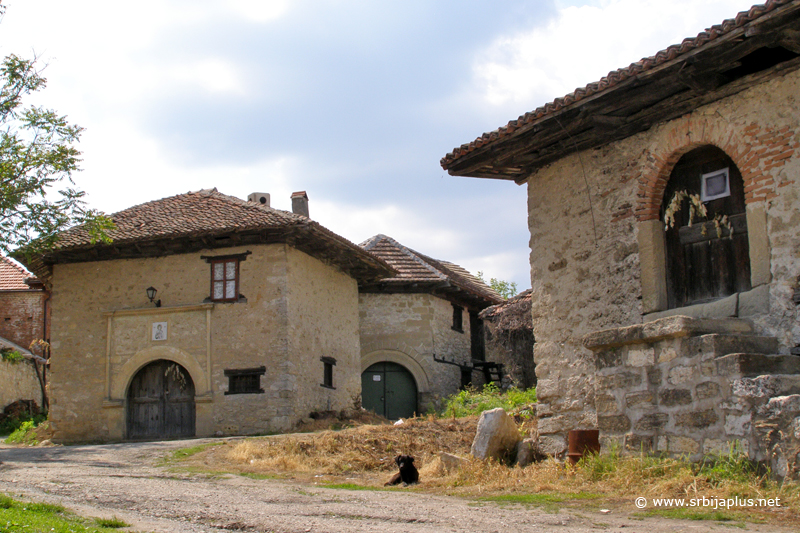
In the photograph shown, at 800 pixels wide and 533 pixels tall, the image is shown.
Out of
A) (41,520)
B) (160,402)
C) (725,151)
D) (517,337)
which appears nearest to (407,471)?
(41,520)

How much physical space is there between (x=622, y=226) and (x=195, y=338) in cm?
1059

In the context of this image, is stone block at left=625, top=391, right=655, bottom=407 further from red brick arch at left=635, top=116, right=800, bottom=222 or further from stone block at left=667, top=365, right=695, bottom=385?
red brick arch at left=635, top=116, right=800, bottom=222

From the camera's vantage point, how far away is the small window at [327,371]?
17.6 m

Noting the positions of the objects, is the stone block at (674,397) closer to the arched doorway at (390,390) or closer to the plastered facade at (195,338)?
the plastered facade at (195,338)

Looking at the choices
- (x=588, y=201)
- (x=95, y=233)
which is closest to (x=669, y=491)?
(x=588, y=201)

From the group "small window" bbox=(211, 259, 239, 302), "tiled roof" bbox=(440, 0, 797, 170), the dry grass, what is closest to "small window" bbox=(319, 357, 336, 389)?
"small window" bbox=(211, 259, 239, 302)

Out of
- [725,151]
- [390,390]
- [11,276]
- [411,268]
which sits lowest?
[390,390]

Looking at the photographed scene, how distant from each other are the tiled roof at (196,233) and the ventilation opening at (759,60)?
977 cm

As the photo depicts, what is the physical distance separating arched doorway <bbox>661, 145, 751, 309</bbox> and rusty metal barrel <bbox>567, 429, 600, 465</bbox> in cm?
174

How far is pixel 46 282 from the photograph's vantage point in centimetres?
1919

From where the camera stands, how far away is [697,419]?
21.0ft

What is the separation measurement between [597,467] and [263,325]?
33.3ft

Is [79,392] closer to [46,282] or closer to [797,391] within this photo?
[46,282]

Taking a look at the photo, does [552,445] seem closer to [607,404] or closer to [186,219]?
[607,404]
